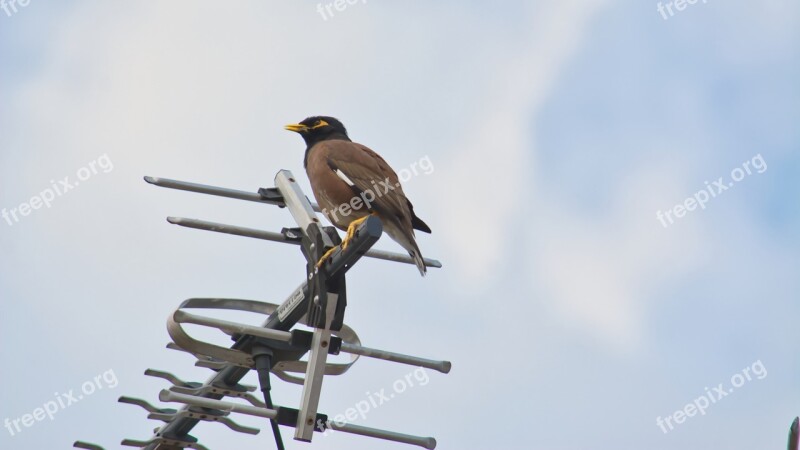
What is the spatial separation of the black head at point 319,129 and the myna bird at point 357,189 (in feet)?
0.41

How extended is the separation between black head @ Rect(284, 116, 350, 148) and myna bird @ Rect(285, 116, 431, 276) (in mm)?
126

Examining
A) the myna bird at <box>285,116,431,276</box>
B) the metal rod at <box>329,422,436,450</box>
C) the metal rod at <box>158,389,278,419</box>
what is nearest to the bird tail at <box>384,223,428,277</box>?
the myna bird at <box>285,116,431,276</box>

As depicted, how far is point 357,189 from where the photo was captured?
7.15 metres

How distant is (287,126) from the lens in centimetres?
841

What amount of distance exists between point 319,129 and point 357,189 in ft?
4.12

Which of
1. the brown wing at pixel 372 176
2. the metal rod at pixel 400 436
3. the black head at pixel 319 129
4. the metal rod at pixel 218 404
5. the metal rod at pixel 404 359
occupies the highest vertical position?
the black head at pixel 319 129

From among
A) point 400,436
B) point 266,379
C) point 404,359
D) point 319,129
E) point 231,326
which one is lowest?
point 400,436

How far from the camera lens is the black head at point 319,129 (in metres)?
8.20

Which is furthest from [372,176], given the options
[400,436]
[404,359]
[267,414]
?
[267,414]

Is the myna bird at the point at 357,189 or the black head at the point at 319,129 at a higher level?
the black head at the point at 319,129

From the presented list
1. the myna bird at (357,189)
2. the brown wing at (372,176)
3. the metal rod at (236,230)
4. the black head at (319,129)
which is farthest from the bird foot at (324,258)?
the black head at (319,129)

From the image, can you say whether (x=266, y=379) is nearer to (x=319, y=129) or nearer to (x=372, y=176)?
(x=372, y=176)

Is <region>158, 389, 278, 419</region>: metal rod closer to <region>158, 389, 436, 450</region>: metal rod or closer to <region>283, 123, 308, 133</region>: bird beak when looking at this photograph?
<region>158, 389, 436, 450</region>: metal rod

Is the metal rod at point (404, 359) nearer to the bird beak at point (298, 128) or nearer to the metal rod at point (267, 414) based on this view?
the metal rod at point (267, 414)
